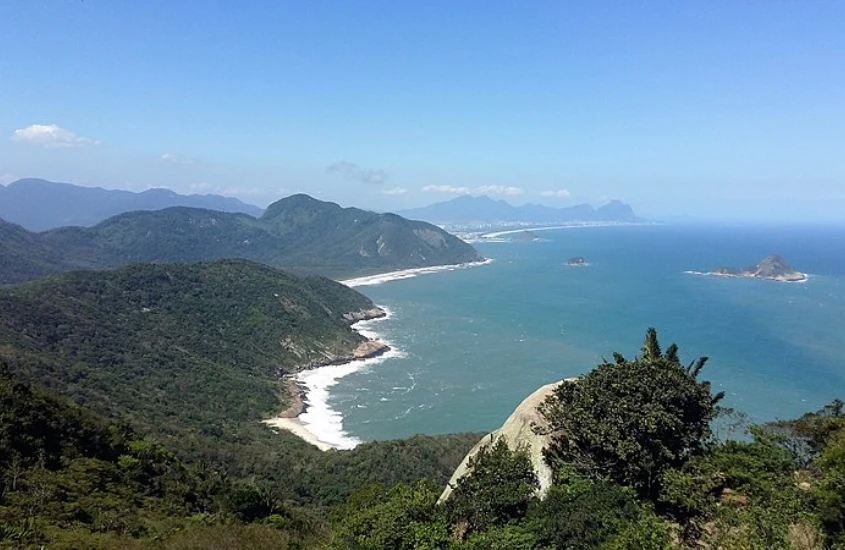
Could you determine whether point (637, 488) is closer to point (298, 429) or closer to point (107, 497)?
point (107, 497)

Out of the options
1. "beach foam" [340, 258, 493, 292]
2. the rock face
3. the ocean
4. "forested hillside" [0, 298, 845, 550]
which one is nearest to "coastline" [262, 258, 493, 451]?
the ocean

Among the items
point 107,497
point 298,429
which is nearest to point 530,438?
point 107,497

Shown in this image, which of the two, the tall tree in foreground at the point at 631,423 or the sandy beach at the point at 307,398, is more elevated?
the tall tree in foreground at the point at 631,423

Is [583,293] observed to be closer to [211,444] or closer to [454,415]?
[454,415]

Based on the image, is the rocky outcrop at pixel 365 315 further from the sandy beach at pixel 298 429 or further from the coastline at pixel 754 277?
the coastline at pixel 754 277

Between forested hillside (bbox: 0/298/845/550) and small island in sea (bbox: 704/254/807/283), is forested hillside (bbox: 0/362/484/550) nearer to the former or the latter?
forested hillside (bbox: 0/298/845/550)

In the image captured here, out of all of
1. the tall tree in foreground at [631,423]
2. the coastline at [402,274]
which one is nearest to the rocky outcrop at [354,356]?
the tall tree in foreground at [631,423]
